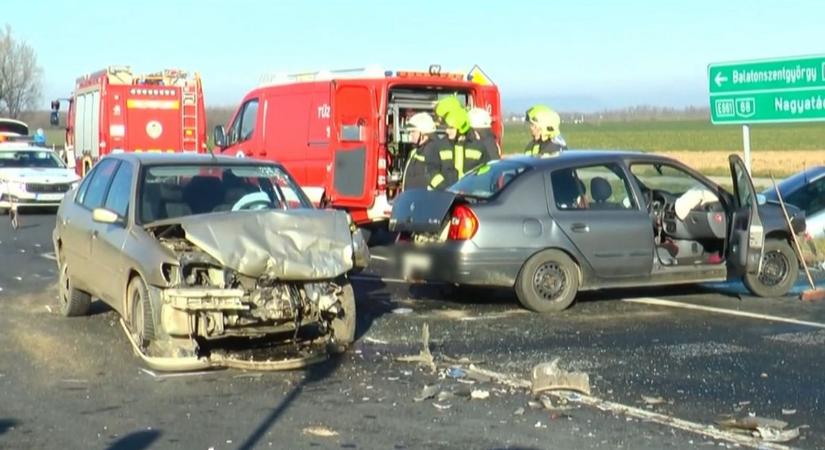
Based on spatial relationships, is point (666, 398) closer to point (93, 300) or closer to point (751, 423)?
point (751, 423)

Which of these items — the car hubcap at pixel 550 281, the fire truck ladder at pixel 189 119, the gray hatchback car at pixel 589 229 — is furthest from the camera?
the fire truck ladder at pixel 189 119

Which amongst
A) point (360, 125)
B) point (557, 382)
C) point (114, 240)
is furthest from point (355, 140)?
point (557, 382)

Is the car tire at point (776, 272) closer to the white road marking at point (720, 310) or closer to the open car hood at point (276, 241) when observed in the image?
the white road marking at point (720, 310)

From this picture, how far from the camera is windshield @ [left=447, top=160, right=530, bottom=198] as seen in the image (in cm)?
1191

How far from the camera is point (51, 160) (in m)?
27.0

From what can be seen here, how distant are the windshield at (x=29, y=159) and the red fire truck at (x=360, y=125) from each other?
10.8 m

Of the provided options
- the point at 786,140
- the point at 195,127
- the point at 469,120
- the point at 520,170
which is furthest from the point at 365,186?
the point at 786,140

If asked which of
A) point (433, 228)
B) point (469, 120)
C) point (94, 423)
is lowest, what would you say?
point (94, 423)

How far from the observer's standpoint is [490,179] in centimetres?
1212

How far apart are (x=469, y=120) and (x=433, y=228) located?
3203mm

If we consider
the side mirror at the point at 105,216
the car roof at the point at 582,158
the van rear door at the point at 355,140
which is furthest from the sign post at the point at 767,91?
the side mirror at the point at 105,216

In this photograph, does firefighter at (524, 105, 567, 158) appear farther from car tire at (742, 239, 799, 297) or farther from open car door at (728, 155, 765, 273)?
car tire at (742, 239, 799, 297)

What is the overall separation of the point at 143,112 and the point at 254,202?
17.8m

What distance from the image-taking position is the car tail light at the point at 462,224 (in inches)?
454
